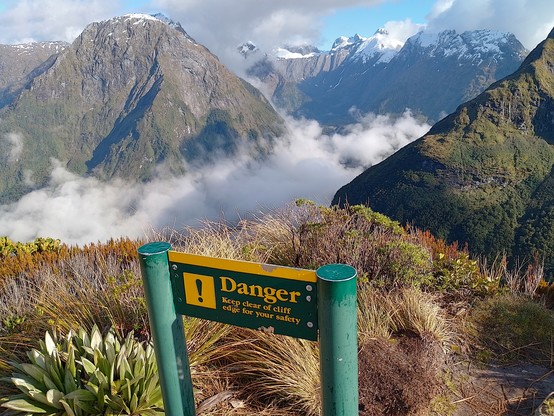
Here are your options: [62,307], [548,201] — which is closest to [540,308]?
[62,307]

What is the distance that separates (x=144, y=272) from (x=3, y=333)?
11.6 feet

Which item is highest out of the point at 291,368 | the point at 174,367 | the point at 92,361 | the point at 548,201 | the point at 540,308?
the point at 174,367

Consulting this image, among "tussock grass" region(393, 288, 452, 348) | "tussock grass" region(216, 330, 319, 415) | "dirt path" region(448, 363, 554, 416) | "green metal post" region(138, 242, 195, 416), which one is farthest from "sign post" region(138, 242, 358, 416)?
"tussock grass" region(393, 288, 452, 348)

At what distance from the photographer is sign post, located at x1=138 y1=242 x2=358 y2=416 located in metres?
2.12

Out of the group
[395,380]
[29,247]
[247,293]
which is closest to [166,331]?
[247,293]

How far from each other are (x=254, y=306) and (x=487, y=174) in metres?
164

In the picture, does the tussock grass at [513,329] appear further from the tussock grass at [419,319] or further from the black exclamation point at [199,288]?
the black exclamation point at [199,288]

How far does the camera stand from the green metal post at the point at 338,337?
2.06m

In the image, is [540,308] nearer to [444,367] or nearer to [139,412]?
[444,367]

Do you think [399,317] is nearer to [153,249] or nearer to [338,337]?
[338,337]

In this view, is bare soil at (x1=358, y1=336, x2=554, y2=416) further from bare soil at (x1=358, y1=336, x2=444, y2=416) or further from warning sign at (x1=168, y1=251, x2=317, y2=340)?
warning sign at (x1=168, y1=251, x2=317, y2=340)

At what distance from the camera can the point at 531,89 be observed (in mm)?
173750

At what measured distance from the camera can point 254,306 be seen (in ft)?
7.87

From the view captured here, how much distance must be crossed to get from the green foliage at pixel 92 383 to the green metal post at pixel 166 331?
26.2 inches
